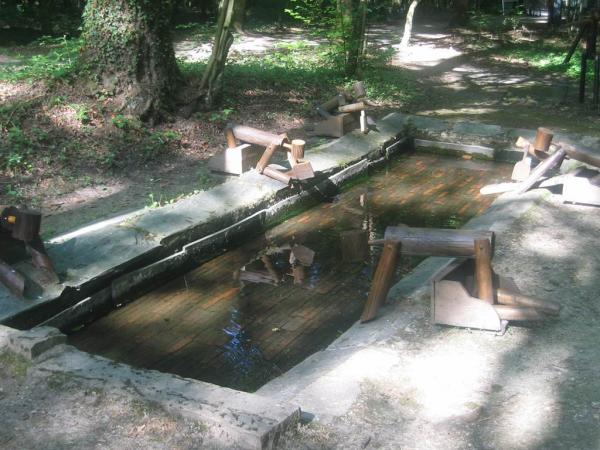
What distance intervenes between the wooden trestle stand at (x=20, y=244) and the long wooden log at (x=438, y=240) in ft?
7.78

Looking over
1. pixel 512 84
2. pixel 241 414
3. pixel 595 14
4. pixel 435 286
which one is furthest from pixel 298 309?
pixel 512 84

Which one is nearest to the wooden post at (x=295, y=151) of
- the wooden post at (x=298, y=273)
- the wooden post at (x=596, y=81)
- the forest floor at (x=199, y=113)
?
the forest floor at (x=199, y=113)

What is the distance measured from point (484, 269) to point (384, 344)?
813 mm

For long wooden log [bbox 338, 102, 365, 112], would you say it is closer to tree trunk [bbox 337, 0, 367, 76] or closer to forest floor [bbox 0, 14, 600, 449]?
forest floor [bbox 0, 14, 600, 449]

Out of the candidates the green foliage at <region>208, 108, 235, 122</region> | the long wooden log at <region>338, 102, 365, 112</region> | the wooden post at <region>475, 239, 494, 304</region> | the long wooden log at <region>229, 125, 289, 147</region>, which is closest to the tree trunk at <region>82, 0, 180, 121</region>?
the green foliage at <region>208, 108, 235, 122</region>

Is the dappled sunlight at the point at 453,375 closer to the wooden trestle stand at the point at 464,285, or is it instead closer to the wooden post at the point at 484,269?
the wooden trestle stand at the point at 464,285

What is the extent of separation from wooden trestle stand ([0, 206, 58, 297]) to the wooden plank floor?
55cm

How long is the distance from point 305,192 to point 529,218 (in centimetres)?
238

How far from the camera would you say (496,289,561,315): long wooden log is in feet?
13.9

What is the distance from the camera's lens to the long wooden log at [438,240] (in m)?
4.34

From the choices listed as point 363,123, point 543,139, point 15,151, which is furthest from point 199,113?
point 543,139

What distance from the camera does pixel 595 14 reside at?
10.6 m

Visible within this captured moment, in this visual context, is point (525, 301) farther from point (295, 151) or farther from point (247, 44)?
point (247, 44)

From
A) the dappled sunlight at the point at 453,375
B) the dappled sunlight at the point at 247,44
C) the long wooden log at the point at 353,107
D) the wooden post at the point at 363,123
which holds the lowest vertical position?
the dappled sunlight at the point at 453,375
